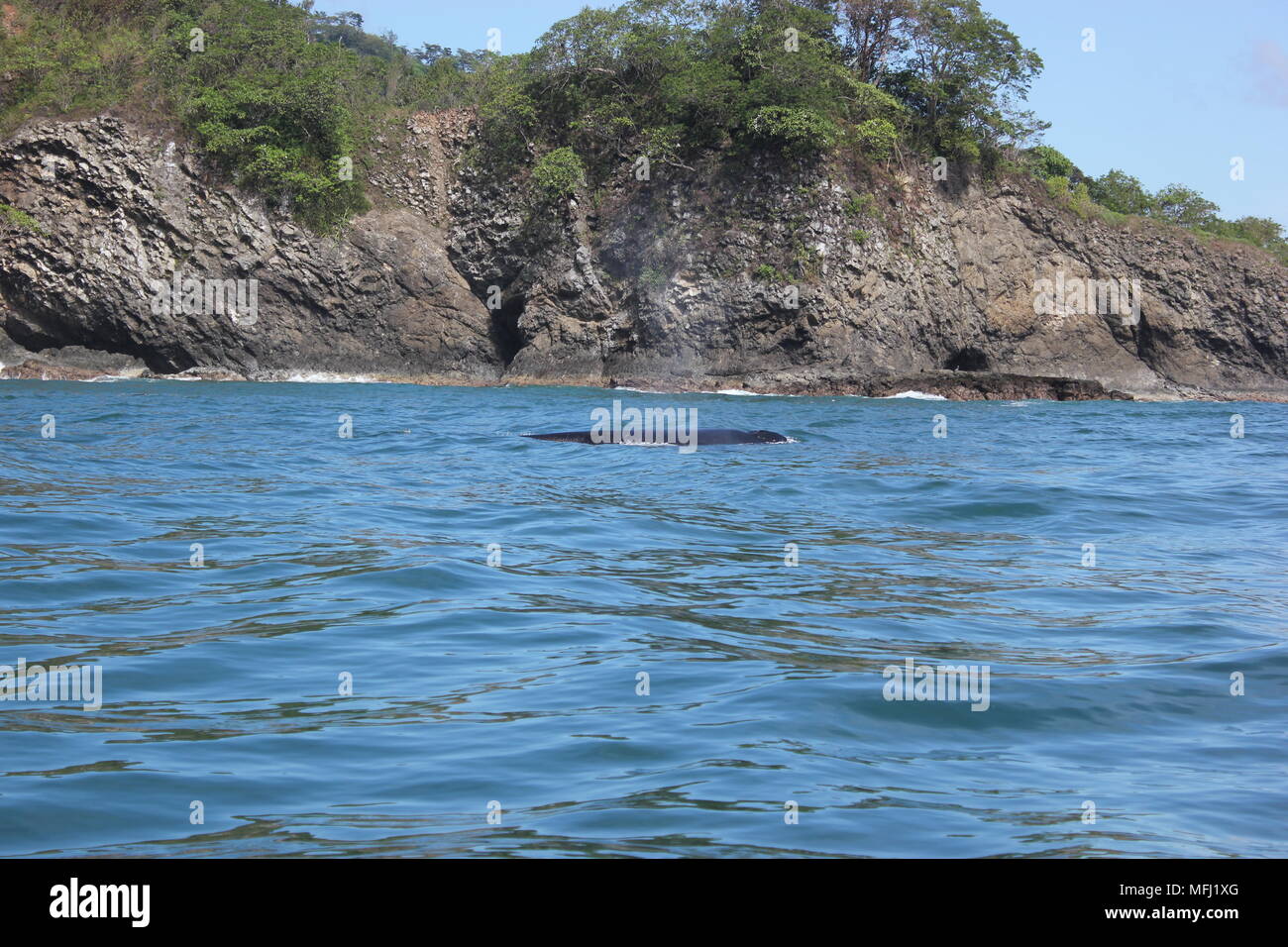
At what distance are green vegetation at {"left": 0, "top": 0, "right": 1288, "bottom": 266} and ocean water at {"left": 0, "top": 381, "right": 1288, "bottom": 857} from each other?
3032cm

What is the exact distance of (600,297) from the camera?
140 feet

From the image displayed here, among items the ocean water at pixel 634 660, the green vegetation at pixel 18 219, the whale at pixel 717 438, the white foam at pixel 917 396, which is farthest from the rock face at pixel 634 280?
the ocean water at pixel 634 660

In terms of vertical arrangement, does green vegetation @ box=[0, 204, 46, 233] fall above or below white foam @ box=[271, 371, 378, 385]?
above

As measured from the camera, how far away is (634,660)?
6.04 metres

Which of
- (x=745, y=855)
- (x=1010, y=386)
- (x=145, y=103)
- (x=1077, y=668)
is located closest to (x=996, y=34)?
(x=1010, y=386)

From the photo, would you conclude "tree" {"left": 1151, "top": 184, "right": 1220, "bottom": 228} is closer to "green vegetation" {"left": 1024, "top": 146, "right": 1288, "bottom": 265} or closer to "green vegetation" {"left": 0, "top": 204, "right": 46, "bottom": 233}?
"green vegetation" {"left": 1024, "top": 146, "right": 1288, "bottom": 265}

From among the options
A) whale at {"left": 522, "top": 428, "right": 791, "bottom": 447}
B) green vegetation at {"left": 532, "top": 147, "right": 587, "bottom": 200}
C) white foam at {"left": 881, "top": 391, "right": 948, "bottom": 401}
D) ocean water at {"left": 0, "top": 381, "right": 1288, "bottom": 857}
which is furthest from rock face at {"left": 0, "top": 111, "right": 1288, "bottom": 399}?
ocean water at {"left": 0, "top": 381, "right": 1288, "bottom": 857}

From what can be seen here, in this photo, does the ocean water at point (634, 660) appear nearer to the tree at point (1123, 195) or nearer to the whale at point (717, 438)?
the whale at point (717, 438)

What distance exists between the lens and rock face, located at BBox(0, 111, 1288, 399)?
38656 mm

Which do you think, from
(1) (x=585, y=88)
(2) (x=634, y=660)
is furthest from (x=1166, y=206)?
(2) (x=634, y=660)

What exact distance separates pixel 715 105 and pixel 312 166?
14.8 meters

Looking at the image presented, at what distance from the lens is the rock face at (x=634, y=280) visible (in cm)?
3866

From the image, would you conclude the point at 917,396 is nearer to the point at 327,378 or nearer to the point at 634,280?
the point at 634,280
